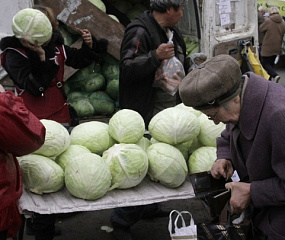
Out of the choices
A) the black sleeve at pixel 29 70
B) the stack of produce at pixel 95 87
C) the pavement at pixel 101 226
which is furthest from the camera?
the stack of produce at pixel 95 87

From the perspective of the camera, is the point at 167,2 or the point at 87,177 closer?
the point at 87,177

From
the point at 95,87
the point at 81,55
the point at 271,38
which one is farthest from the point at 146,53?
the point at 271,38

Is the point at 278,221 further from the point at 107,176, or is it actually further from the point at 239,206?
the point at 107,176

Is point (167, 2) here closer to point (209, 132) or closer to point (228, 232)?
point (209, 132)

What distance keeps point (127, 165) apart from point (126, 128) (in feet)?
1.06

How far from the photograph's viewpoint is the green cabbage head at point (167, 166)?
10.2 feet

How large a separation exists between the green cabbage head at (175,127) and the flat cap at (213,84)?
3.50 feet

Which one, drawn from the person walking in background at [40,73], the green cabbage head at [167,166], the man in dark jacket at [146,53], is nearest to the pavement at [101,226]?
the person walking in background at [40,73]

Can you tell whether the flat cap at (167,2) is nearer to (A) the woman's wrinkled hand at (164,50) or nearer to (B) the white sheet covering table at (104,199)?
(A) the woman's wrinkled hand at (164,50)

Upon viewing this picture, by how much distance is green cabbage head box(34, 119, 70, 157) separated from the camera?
3037 mm

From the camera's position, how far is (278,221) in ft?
7.23

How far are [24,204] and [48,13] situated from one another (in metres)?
1.88

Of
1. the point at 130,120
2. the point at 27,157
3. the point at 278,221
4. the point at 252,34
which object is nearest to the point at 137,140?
the point at 130,120

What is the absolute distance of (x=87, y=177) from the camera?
2.90 metres
